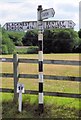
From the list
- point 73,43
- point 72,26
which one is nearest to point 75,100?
point 72,26

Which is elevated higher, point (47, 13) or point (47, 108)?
point (47, 13)

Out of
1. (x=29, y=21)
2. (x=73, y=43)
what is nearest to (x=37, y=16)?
(x=29, y=21)

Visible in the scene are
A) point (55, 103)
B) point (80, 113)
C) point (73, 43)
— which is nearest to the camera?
point (80, 113)

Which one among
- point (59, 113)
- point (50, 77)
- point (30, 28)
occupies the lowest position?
point (59, 113)

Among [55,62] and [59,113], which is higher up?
[55,62]

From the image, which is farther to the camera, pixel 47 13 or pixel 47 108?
pixel 47 108

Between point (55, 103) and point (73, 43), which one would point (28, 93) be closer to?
point (55, 103)

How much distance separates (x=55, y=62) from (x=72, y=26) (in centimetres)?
96

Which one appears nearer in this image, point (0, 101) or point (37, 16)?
point (37, 16)

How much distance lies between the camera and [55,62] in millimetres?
8773

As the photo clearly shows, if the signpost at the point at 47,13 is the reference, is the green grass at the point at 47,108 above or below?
below

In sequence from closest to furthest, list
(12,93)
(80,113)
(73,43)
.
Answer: (80,113) < (12,93) < (73,43)

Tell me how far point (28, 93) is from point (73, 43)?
1674 inches

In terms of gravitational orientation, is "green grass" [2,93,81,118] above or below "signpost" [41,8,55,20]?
below
